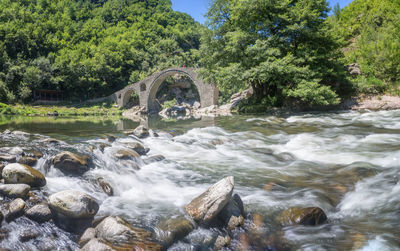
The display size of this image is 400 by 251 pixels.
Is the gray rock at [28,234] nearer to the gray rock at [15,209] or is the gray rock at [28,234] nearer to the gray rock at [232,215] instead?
the gray rock at [15,209]

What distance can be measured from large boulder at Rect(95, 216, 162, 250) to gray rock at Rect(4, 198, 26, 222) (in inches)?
41.8

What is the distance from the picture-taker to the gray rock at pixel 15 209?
3.07m

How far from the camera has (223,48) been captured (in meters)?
16.2

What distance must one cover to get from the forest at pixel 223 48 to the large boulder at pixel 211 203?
1026 centimetres

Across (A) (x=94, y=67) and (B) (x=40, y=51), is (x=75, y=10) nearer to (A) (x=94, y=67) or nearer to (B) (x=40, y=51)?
(B) (x=40, y=51)

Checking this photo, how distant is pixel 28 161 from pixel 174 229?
3413mm

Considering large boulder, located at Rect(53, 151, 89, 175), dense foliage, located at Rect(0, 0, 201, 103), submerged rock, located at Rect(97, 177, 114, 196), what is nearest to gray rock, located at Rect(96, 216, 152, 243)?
submerged rock, located at Rect(97, 177, 114, 196)

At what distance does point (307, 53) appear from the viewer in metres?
13.9

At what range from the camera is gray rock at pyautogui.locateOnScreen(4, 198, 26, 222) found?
3.07m

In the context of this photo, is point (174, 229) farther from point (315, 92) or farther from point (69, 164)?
point (315, 92)

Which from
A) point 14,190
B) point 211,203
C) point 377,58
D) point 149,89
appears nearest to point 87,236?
point 14,190

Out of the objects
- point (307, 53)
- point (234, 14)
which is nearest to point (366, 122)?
point (307, 53)

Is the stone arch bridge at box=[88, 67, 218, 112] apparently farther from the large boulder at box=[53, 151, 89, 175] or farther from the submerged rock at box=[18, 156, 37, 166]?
the submerged rock at box=[18, 156, 37, 166]

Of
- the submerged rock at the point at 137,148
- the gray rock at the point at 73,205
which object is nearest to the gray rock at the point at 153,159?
the submerged rock at the point at 137,148
